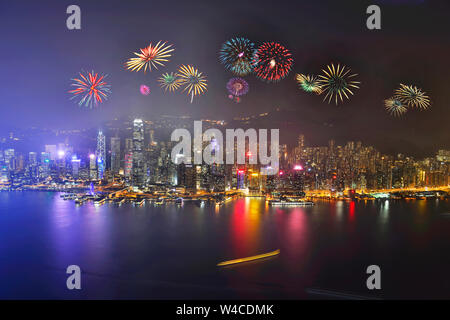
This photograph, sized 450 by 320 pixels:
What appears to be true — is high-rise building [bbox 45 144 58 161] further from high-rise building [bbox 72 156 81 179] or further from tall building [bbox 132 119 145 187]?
tall building [bbox 132 119 145 187]

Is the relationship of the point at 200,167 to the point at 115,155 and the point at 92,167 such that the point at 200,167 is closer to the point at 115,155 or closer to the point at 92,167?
the point at 115,155

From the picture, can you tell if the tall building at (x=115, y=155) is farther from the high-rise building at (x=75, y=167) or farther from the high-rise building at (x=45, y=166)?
the high-rise building at (x=45, y=166)

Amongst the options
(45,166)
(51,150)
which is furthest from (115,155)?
(45,166)

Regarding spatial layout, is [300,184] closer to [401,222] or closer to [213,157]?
[213,157]

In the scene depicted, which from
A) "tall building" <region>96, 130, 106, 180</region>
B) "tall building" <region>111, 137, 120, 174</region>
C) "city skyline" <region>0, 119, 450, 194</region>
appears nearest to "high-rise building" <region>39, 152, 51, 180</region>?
"city skyline" <region>0, 119, 450, 194</region>
